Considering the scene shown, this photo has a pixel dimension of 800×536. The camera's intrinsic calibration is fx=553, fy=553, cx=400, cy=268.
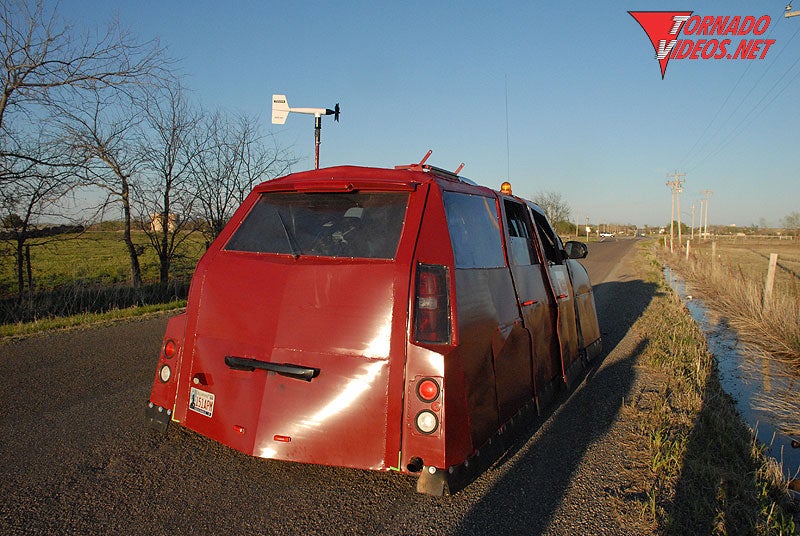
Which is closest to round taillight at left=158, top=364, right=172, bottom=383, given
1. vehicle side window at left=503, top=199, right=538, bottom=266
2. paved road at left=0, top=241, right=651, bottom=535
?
paved road at left=0, top=241, right=651, bottom=535

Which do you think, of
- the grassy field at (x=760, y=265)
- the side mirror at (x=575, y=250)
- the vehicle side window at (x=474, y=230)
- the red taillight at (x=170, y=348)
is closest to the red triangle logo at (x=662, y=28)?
the grassy field at (x=760, y=265)

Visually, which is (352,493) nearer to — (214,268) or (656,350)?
→ (214,268)

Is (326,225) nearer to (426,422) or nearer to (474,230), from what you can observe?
(474,230)

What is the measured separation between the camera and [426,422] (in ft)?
9.20

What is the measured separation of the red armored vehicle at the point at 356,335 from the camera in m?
2.86

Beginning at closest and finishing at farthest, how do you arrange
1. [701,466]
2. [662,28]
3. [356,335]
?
[356,335] → [701,466] → [662,28]

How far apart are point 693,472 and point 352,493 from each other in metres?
2.24

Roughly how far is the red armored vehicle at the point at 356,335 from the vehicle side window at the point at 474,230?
0.05 ft

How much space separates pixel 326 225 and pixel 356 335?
798mm

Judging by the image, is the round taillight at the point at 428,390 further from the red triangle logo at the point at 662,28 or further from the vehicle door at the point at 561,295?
the red triangle logo at the point at 662,28

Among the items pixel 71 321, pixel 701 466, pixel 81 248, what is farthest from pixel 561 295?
pixel 81 248

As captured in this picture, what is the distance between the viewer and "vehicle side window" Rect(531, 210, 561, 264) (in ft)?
18.1

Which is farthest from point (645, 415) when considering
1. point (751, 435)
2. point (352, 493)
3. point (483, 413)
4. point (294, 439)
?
point (294, 439)

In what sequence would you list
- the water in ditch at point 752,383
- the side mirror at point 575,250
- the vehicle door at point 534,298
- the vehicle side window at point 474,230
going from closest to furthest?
the vehicle side window at point 474,230 < the vehicle door at point 534,298 < the water in ditch at point 752,383 < the side mirror at point 575,250
